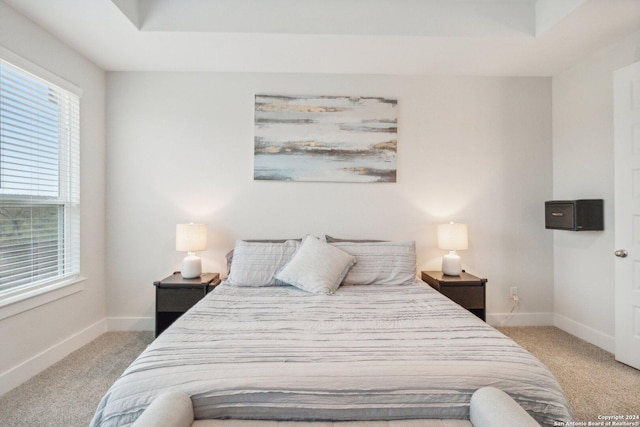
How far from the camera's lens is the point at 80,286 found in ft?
8.93

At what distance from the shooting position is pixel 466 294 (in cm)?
270

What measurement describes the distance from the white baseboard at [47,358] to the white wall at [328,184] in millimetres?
216

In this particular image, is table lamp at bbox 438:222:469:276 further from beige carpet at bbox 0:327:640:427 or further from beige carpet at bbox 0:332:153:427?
beige carpet at bbox 0:332:153:427

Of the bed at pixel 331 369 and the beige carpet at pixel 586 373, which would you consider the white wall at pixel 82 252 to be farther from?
the beige carpet at pixel 586 373

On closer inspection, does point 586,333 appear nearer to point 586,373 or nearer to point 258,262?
point 586,373

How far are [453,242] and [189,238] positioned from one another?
241 centimetres

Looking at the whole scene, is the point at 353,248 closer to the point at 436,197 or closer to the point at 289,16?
the point at 436,197

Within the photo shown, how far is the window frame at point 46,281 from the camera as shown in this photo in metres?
2.06

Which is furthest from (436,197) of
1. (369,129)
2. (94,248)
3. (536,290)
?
(94,248)

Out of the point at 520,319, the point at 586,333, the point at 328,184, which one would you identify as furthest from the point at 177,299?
the point at 586,333

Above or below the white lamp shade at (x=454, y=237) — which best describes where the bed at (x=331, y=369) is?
below

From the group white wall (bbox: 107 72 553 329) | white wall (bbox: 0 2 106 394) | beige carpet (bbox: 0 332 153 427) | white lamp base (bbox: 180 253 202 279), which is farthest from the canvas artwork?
beige carpet (bbox: 0 332 153 427)

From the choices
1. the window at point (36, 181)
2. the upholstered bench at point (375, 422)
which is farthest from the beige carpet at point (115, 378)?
the upholstered bench at point (375, 422)

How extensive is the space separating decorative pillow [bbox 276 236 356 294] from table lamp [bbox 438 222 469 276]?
95cm
